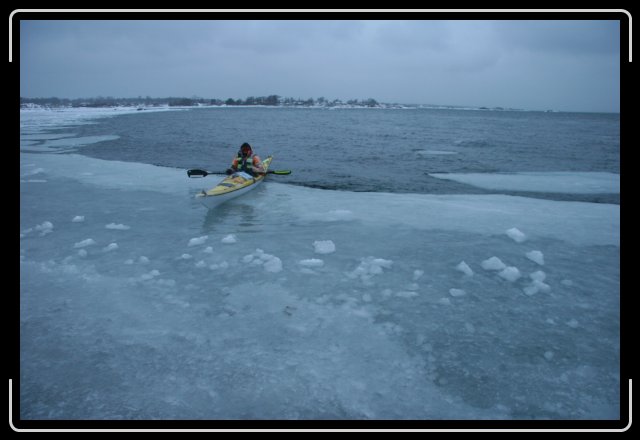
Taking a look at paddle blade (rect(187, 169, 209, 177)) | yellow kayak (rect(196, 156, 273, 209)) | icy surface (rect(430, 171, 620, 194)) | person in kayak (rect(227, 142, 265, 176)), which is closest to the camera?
yellow kayak (rect(196, 156, 273, 209))

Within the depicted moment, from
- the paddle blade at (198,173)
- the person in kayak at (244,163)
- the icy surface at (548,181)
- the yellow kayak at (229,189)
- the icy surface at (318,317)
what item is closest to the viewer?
the icy surface at (318,317)

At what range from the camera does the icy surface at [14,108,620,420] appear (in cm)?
369

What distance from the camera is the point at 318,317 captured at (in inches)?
201

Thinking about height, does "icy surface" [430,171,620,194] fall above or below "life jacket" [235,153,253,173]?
below

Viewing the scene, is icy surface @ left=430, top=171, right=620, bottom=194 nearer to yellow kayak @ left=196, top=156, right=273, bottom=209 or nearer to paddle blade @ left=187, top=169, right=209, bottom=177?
yellow kayak @ left=196, top=156, right=273, bottom=209

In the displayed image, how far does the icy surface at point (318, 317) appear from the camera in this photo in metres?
3.69

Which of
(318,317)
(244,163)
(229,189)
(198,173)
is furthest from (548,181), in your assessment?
(318,317)

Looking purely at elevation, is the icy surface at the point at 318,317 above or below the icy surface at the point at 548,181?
below

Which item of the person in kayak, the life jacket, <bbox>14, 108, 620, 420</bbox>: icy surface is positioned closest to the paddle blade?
the person in kayak

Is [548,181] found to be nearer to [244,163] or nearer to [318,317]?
[244,163]

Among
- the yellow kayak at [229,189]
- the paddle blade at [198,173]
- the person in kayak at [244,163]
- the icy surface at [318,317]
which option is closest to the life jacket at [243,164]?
the person in kayak at [244,163]

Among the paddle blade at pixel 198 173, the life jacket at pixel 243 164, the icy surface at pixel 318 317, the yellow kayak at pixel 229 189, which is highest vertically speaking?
the life jacket at pixel 243 164

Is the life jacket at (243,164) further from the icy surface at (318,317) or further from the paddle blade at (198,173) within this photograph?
the icy surface at (318,317)
